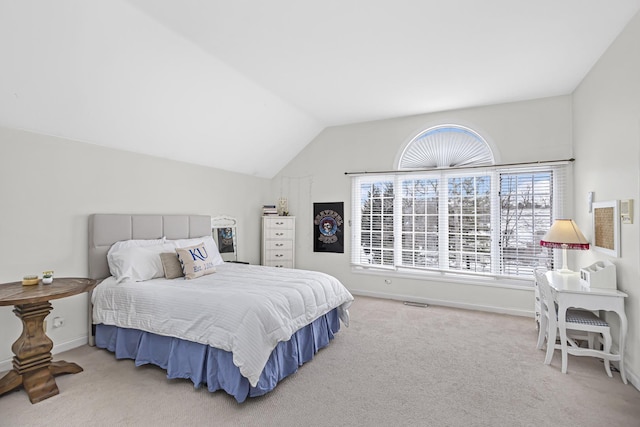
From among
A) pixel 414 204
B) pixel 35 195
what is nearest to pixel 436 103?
pixel 414 204

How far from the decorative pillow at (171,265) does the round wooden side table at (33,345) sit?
0.83m

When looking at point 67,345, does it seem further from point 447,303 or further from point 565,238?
point 565,238

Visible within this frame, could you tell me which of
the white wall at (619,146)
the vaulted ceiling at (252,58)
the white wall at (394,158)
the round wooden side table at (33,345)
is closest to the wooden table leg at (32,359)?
the round wooden side table at (33,345)

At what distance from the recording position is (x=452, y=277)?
4684 mm

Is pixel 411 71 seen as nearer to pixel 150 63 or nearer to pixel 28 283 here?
pixel 150 63

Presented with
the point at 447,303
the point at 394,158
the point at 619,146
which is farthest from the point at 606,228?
the point at 394,158

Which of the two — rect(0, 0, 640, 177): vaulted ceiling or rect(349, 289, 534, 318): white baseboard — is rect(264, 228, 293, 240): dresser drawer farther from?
rect(0, 0, 640, 177): vaulted ceiling

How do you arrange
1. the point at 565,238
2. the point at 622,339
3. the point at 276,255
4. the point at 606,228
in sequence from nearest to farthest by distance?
the point at 622,339, the point at 606,228, the point at 565,238, the point at 276,255

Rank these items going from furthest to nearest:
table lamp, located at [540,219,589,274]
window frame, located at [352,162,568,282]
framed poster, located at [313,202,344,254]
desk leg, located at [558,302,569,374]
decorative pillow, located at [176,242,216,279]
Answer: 1. framed poster, located at [313,202,344,254]
2. window frame, located at [352,162,568,282]
3. decorative pillow, located at [176,242,216,279]
4. table lamp, located at [540,219,589,274]
5. desk leg, located at [558,302,569,374]

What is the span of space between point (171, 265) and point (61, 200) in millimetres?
1185

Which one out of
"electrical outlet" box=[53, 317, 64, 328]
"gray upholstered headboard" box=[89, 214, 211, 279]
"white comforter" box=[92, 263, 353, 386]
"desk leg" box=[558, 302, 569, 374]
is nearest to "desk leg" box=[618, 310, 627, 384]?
"desk leg" box=[558, 302, 569, 374]

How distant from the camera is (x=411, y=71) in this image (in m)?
3.49

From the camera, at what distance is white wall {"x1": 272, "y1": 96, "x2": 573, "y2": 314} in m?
4.20

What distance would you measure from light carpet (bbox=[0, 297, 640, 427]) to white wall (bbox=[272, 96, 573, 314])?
4.31 ft
